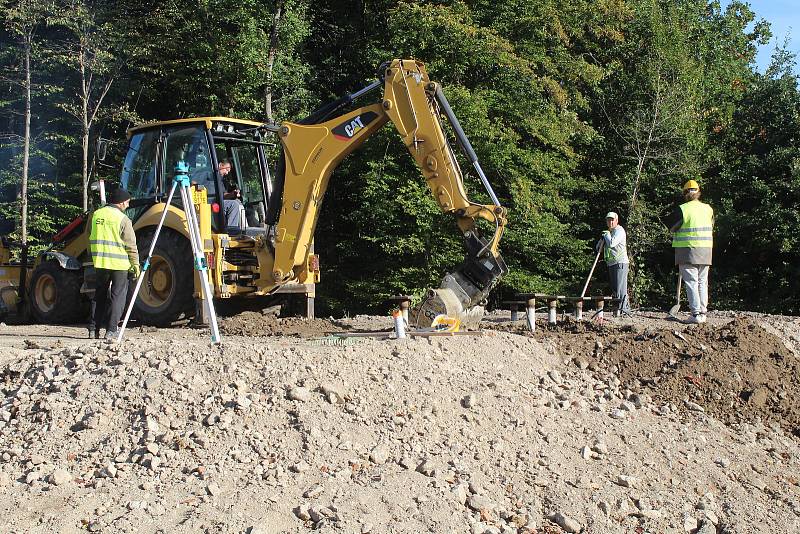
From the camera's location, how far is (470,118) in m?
19.6

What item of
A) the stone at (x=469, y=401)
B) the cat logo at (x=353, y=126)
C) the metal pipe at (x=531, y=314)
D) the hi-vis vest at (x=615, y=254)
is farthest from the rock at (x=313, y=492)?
the hi-vis vest at (x=615, y=254)

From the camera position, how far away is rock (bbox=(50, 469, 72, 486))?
19.0ft

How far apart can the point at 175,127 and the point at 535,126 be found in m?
10.8

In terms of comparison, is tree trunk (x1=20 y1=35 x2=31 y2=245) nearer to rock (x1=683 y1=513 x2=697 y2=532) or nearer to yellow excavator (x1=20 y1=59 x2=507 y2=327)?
yellow excavator (x1=20 y1=59 x2=507 y2=327)

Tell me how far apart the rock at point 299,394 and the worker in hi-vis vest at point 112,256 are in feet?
10.7

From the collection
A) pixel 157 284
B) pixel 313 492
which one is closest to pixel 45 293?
pixel 157 284

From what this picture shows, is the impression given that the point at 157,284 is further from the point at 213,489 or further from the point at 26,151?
the point at 26,151

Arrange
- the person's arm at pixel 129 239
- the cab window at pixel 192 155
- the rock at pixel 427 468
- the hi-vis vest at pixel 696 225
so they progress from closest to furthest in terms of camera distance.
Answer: the rock at pixel 427 468, the person's arm at pixel 129 239, the cab window at pixel 192 155, the hi-vis vest at pixel 696 225

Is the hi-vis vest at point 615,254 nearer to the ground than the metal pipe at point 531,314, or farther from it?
farther from it

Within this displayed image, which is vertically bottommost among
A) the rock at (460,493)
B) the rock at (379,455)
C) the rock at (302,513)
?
the rock at (302,513)

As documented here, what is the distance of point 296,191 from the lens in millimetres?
10703

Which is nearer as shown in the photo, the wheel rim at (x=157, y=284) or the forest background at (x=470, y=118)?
the wheel rim at (x=157, y=284)

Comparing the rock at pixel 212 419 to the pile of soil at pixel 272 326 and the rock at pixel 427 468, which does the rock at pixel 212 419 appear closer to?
the rock at pixel 427 468

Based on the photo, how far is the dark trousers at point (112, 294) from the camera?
30.4ft
